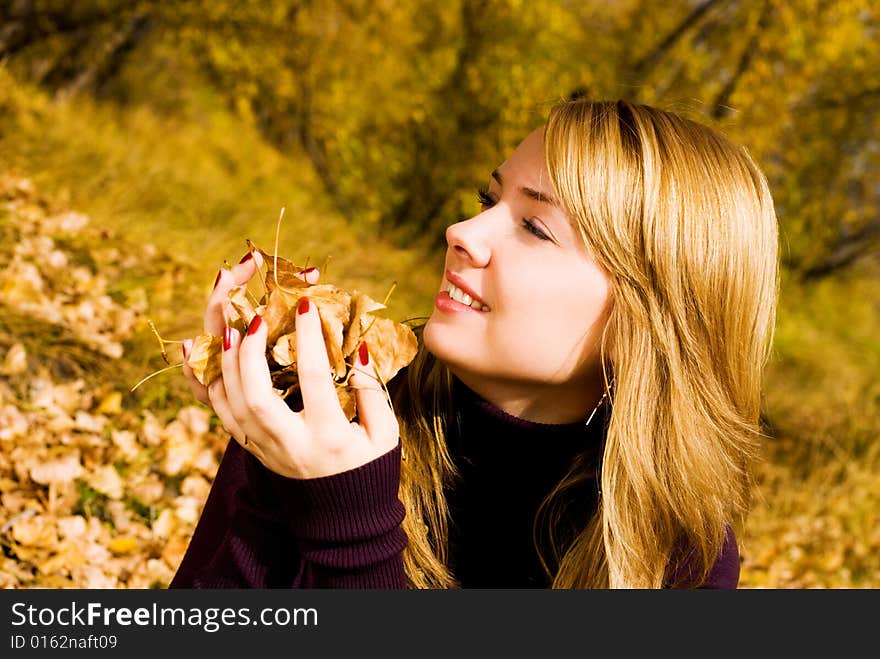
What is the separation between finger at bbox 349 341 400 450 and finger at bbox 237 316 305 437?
120 mm

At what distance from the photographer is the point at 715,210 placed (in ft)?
5.18

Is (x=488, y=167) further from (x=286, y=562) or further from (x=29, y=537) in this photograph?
(x=286, y=562)

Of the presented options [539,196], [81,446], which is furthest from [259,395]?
[81,446]

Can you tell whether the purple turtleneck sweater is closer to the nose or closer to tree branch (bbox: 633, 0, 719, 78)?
the nose

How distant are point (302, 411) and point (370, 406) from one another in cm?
11

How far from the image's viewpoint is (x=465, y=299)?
4.91ft

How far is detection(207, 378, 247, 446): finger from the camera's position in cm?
129

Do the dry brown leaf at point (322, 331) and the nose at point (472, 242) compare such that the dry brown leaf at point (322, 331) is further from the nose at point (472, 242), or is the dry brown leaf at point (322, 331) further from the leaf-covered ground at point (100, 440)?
the leaf-covered ground at point (100, 440)

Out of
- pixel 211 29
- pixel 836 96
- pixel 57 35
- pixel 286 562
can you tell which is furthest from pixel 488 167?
pixel 286 562

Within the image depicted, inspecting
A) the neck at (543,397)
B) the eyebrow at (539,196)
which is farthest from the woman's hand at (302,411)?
the eyebrow at (539,196)

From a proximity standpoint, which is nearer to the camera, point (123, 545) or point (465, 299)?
point (465, 299)

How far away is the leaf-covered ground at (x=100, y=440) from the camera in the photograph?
8.30ft

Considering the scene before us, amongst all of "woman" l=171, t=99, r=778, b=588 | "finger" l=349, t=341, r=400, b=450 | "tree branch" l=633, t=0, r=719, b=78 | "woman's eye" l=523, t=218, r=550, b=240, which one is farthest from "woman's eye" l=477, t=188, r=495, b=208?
"tree branch" l=633, t=0, r=719, b=78

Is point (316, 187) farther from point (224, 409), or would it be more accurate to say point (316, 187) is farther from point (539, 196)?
Answer: point (224, 409)
